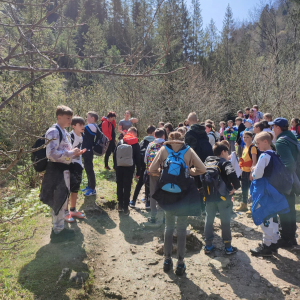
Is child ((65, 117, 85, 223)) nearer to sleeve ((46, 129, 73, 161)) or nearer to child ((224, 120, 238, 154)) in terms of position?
sleeve ((46, 129, 73, 161))

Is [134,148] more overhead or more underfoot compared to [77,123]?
more underfoot

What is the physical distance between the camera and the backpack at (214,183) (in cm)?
373

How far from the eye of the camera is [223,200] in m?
→ 3.78

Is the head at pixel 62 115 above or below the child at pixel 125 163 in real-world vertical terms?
above

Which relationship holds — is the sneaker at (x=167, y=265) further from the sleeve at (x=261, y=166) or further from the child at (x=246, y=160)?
the child at (x=246, y=160)

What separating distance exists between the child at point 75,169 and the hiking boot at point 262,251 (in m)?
3.02

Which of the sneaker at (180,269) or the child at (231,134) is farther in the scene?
the child at (231,134)

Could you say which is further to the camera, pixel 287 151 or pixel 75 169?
pixel 75 169

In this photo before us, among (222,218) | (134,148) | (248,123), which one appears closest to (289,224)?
(222,218)

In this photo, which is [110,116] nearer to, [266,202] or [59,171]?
[59,171]

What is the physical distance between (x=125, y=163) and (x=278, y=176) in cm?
284

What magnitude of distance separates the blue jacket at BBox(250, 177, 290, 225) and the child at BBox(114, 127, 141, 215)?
2.55m

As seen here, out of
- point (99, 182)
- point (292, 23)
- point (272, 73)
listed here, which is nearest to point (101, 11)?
point (292, 23)

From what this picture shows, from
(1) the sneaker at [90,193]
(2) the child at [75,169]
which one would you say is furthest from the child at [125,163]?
(2) the child at [75,169]
